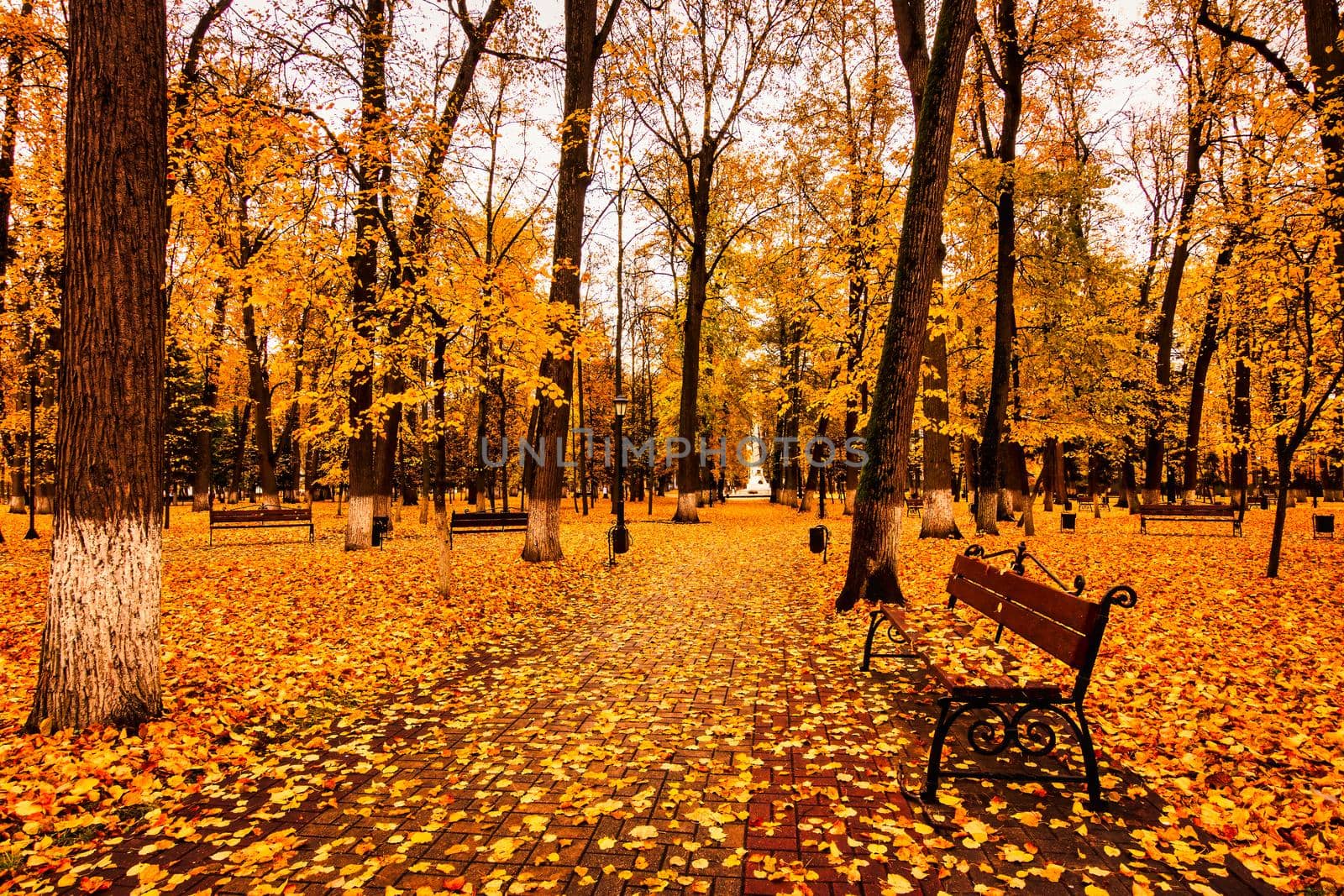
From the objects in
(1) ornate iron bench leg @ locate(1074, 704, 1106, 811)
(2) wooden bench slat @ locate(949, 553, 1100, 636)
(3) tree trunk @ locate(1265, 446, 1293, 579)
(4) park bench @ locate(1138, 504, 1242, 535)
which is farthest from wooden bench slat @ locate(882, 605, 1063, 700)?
(4) park bench @ locate(1138, 504, 1242, 535)

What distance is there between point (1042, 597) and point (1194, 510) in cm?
1648

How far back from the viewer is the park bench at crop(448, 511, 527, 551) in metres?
15.0

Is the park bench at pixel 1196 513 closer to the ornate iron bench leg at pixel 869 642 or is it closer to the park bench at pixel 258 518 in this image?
the ornate iron bench leg at pixel 869 642

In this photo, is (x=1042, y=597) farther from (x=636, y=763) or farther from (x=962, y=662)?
(x=636, y=763)

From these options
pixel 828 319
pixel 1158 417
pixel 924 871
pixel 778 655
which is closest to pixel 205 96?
pixel 778 655

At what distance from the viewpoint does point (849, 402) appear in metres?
19.1

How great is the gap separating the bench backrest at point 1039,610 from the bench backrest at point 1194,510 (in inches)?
576

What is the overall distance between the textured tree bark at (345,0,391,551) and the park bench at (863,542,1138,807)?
335 inches

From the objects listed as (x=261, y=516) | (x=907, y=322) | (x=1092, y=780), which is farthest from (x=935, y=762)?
(x=261, y=516)

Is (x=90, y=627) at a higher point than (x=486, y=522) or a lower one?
higher

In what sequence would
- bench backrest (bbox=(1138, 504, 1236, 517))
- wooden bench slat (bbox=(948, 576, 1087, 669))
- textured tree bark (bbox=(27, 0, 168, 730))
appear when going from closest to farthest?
wooden bench slat (bbox=(948, 576, 1087, 669)) < textured tree bark (bbox=(27, 0, 168, 730)) < bench backrest (bbox=(1138, 504, 1236, 517))

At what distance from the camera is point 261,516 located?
15.4m

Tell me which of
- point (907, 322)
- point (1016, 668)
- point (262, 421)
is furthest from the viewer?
point (262, 421)

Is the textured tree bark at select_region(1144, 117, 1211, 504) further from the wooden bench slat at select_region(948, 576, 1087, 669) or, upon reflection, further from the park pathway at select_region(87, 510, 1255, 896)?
the park pathway at select_region(87, 510, 1255, 896)
